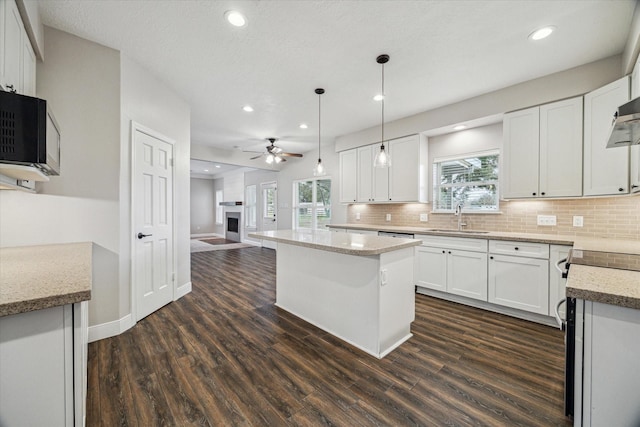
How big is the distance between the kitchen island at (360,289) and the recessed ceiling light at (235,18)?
1889mm

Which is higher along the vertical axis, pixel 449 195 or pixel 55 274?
pixel 449 195

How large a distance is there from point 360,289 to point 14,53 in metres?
2.92

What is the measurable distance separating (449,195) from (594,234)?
1.65 m

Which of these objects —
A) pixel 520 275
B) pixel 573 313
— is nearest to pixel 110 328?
pixel 573 313

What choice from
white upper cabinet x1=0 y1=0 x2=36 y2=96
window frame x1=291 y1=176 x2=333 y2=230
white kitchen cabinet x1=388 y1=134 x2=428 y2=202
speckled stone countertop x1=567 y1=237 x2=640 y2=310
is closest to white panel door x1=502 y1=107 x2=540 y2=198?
white kitchen cabinet x1=388 y1=134 x2=428 y2=202

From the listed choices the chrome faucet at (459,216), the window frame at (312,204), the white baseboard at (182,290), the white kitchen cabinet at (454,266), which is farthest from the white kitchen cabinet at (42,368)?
the window frame at (312,204)

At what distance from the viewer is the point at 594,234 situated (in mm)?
2752

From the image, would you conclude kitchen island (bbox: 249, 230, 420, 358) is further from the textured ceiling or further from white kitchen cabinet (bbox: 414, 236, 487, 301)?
the textured ceiling

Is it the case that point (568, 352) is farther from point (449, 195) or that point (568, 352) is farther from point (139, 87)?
point (139, 87)

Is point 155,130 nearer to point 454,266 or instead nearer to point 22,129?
point 22,129

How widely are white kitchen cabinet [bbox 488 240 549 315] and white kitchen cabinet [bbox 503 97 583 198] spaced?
683 millimetres

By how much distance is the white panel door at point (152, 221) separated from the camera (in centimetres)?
271

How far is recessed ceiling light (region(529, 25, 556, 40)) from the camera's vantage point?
82.8 inches

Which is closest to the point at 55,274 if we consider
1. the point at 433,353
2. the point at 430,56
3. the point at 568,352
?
the point at 433,353
